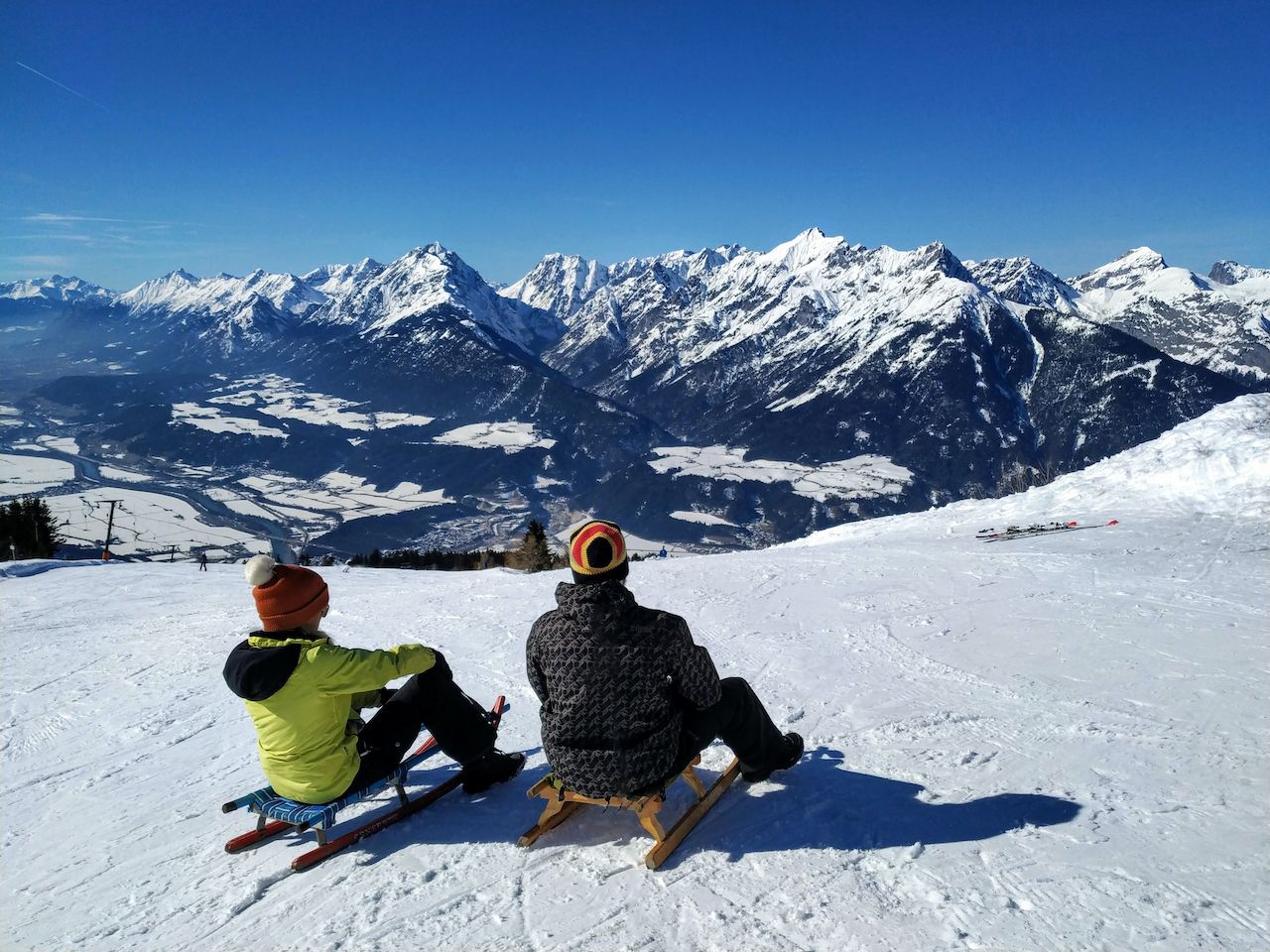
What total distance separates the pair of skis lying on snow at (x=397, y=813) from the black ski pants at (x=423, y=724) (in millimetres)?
164

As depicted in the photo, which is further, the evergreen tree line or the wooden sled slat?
the evergreen tree line

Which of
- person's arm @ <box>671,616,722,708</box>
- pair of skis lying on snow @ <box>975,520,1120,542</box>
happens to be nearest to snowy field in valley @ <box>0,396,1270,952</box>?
person's arm @ <box>671,616,722,708</box>

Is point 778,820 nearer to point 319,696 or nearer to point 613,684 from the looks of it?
point 613,684

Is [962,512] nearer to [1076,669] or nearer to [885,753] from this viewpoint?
[1076,669]

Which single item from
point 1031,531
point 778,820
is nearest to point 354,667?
point 778,820

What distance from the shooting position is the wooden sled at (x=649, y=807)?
4441mm

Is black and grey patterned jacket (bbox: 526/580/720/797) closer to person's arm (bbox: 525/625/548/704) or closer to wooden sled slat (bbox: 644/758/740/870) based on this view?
person's arm (bbox: 525/625/548/704)

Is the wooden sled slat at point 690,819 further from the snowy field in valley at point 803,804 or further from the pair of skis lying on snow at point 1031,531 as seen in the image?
the pair of skis lying on snow at point 1031,531

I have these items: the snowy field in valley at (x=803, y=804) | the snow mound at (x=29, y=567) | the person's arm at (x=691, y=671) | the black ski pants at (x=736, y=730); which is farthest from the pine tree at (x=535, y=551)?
the person's arm at (x=691, y=671)

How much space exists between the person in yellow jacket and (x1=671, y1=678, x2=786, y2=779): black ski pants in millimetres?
1748

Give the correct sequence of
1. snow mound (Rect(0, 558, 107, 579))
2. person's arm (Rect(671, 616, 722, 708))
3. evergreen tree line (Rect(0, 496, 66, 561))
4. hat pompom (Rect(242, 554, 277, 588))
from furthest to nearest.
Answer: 1. evergreen tree line (Rect(0, 496, 66, 561))
2. snow mound (Rect(0, 558, 107, 579))
3. person's arm (Rect(671, 616, 722, 708))
4. hat pompom (Rect(242, 554, 277, 588))

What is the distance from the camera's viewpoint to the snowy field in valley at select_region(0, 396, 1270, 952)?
13.2 ft

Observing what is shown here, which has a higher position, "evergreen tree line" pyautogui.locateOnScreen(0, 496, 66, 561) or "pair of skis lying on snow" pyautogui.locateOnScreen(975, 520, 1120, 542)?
"pair of skis lying on snow" pyautogui.locateOnScreen(975, 520, 1120, 542)

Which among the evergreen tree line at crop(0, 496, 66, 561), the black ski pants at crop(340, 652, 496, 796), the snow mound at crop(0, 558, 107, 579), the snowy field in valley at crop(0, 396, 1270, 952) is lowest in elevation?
the evergreen tree line at crop(0, 496, 66, 561)
